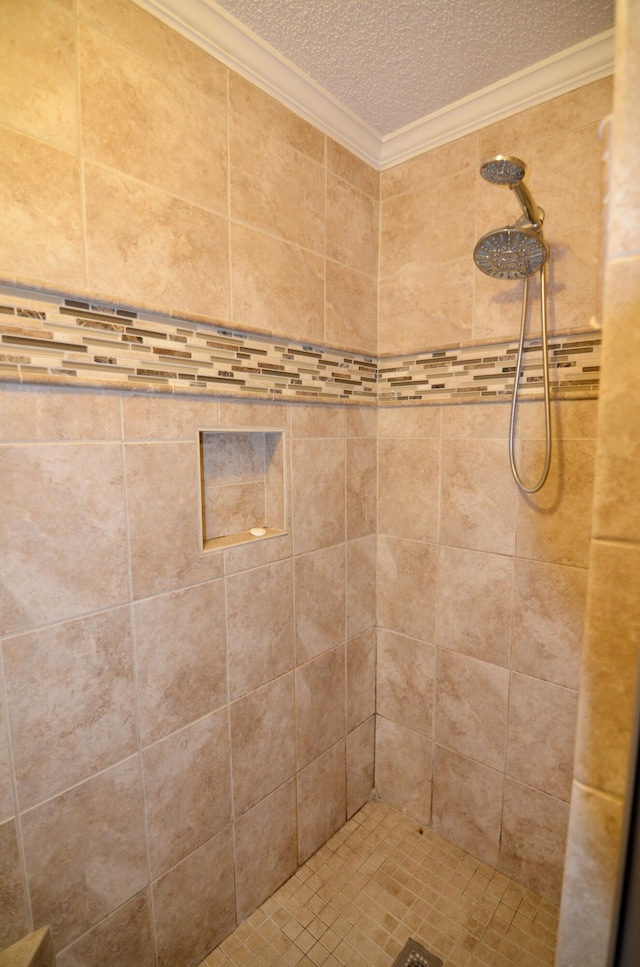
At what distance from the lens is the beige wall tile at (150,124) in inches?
34.5

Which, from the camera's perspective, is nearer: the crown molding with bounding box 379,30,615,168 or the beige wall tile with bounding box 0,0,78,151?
the beige wall tile with bounding box 0,0,78,151

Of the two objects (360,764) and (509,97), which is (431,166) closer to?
(509,97)

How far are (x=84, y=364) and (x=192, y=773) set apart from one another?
1052 mm

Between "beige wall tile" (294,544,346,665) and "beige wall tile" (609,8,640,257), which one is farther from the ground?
"beige wall tile" (609,8,640,257)

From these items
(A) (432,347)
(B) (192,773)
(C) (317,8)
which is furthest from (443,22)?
(B) (192,773)

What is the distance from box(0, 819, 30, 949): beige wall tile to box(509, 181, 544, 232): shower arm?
5.76ft

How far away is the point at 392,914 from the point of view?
1.34m

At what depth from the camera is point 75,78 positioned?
2.79 ft

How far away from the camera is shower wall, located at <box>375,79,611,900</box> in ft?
4.03

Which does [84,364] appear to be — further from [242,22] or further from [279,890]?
[279,890]

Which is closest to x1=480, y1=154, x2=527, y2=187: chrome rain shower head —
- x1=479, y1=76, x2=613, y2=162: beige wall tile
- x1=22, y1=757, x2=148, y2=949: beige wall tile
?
x1=479, y1=76, x2=613, y2=162: beige wall tile

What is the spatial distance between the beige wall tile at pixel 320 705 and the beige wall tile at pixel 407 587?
0.25 meters

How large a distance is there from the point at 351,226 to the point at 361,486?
91cm

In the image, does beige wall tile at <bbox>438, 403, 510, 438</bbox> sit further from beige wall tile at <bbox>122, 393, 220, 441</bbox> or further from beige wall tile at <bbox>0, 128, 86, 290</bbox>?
beige wall tile at <bbox>0, 128, 86, 290</bbox>
